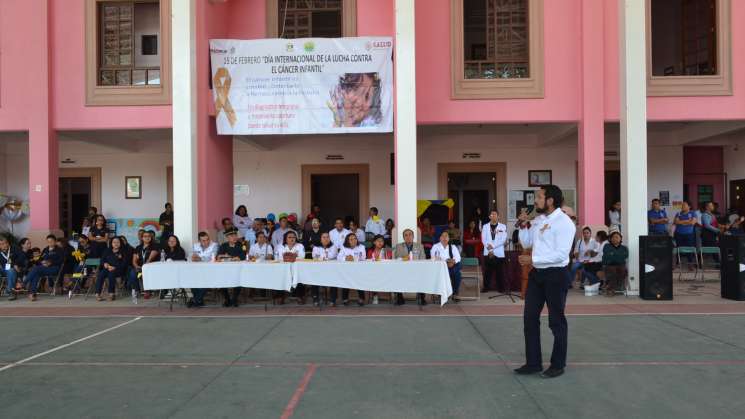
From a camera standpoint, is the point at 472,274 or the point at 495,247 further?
the point at 472,274

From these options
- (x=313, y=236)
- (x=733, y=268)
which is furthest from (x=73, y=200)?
(x=733, y=268)

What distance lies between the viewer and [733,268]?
9922mm

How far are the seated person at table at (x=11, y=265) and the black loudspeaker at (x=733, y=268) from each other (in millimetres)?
13458

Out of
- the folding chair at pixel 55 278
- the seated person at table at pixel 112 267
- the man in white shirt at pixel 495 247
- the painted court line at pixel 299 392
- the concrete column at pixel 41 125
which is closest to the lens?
the painted court line at pixel 299 392

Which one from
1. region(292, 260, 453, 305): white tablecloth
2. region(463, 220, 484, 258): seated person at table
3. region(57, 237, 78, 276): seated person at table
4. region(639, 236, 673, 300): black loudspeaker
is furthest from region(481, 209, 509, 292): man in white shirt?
region(57, 237, 78, 276): seated person at table

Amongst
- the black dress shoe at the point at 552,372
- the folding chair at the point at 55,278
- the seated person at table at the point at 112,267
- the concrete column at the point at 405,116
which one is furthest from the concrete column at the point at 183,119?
the black dress shoe at the point at 552,372

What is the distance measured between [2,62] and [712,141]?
1802cm

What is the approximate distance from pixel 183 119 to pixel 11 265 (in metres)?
4.59

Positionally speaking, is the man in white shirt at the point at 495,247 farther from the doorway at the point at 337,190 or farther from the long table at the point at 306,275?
the doorway at the point at 337,190

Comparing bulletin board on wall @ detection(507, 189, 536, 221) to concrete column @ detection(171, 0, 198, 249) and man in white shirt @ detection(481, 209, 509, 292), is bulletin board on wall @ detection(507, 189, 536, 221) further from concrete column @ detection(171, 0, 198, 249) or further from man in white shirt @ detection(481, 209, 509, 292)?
concrete column @ detection(171, 0, 198, 249)

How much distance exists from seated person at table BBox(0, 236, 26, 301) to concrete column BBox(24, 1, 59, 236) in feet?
2.97

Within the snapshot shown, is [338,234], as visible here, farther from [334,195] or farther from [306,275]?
[334,195]

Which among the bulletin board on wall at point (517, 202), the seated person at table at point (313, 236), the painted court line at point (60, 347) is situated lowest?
the painted court line at point (60, 347)

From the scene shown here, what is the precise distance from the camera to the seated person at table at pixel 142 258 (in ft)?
35.0
